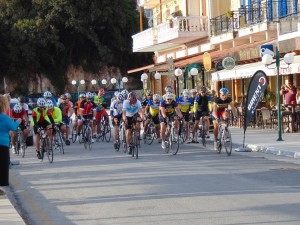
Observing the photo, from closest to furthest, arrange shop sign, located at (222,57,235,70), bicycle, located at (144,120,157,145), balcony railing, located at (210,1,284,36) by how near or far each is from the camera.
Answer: bicycle, located at (144,120,157,145) → shop sign, located at (222,57,235,70) → balcony railing, located at (210,1,284,36)

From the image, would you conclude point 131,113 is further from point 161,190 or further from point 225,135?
point 161,190

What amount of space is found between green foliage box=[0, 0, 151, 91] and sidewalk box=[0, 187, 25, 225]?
52232mm

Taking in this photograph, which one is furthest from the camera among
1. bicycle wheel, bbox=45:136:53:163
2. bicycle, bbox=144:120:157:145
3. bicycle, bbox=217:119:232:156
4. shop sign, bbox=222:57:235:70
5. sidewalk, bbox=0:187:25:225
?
shop sign, bbox=222:57:235:70

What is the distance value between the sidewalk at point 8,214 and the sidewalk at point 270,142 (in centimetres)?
938

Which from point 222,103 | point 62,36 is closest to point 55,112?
point 222,103

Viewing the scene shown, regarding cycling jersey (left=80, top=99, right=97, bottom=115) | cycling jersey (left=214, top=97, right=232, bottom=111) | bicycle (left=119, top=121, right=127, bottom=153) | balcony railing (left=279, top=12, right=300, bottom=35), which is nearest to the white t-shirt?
bicycle (left=119, top=121, right=127, bottom=153)

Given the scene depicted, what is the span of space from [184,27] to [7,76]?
28967 mm

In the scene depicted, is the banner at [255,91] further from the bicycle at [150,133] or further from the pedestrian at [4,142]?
the pedestrian at [4,142]

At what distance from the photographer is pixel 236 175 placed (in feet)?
50.7

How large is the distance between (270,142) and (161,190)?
10.5 meters

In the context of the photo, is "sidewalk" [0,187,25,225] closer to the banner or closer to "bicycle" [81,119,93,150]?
the banner

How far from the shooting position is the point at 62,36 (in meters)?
67.6

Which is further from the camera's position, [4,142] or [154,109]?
[154,109]

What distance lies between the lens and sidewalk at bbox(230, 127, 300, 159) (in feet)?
67.1
